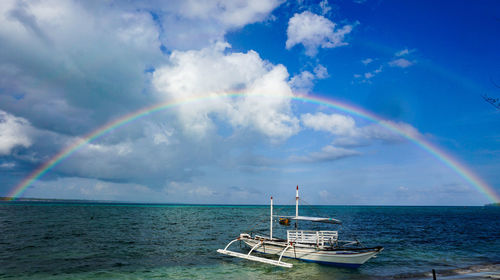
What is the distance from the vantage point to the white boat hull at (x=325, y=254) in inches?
1003

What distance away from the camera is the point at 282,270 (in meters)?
25.7

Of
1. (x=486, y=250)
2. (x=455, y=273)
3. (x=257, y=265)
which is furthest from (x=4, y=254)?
(x=486, y=250)

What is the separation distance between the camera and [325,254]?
2684 centimetres

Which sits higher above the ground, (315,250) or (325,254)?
(315,250)

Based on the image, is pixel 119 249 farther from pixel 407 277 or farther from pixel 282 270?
pixel 407 277

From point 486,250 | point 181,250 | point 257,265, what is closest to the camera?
point 257,265

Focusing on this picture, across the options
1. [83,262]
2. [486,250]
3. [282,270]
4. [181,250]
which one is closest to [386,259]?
[282,270]

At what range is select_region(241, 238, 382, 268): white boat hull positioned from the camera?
25473mm

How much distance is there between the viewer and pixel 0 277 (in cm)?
2241

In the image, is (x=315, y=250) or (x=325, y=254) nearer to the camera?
(x=325, y=254)

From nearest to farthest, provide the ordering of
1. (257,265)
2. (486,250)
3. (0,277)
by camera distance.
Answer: (0,277) < (257,265) < (486,250)

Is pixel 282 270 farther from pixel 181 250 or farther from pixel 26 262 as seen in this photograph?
pixel 26 262

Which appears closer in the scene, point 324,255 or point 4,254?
point 324,255

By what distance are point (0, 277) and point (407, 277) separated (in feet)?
102
